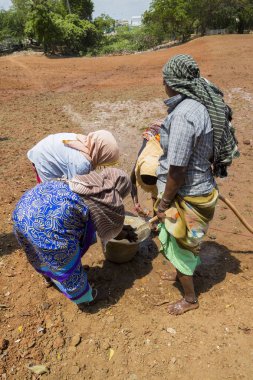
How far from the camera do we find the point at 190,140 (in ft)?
7.18

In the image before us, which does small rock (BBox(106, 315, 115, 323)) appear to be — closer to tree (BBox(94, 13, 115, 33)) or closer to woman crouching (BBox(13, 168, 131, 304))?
woman crouching (BBox(13, 168, 131, 304))

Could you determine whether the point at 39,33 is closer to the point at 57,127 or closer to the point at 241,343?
the point at 57,127

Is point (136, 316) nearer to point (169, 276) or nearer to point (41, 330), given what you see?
point (169, 276)

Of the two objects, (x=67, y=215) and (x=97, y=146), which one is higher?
(x=97, y=146)

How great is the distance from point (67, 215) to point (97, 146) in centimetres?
72

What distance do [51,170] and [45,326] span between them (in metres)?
1.34

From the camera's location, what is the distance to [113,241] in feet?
10.5

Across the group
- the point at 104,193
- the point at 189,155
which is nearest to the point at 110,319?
the point at 104,193

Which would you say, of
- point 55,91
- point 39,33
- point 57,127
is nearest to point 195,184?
point 57,127

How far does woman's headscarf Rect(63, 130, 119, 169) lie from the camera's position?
9.41ft

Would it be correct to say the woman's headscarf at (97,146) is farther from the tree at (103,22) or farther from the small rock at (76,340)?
the tree at (103,22)

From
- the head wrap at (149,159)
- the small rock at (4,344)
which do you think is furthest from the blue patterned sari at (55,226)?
the head wrap at (149,159)

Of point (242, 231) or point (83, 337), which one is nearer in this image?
point (83, 337)

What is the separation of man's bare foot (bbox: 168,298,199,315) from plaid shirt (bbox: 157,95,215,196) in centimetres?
110
